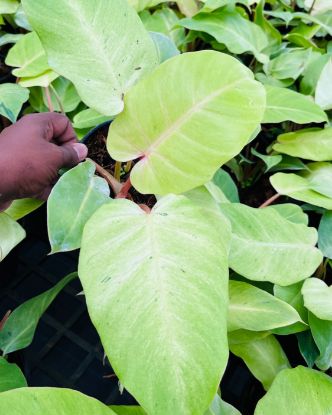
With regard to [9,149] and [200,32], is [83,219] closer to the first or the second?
[9,149]

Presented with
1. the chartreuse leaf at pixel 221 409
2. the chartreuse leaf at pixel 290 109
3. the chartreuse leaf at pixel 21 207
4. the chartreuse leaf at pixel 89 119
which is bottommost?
the chartreuse leaf at pixel 221 409

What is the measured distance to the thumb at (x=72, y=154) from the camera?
0.67 meters

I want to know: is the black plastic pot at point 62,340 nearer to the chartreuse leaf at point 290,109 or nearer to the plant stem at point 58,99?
the plant stem at point 58,99

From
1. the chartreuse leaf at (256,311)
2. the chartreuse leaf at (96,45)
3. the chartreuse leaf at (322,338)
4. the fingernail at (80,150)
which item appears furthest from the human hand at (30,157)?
the chartreuse leaf at (322,338)

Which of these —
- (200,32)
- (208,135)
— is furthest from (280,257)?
(200,32)

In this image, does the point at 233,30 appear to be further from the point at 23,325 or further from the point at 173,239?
the point at 23,325

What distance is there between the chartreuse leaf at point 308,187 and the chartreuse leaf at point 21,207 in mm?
455

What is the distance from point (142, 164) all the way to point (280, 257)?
27 centimetres

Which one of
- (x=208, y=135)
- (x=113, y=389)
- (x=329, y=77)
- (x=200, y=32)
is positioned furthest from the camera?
(x=200, y=32)

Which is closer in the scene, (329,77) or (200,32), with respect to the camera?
(329,77)

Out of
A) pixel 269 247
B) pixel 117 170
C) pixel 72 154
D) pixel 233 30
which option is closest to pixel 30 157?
pixel 72 154

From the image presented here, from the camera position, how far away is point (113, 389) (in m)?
0.83

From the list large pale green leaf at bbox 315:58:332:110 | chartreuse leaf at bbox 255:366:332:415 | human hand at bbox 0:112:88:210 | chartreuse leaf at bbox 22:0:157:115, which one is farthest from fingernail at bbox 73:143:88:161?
large pale green leaf at bbox 315:58:332:110

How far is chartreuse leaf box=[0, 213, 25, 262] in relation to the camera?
684 mm
